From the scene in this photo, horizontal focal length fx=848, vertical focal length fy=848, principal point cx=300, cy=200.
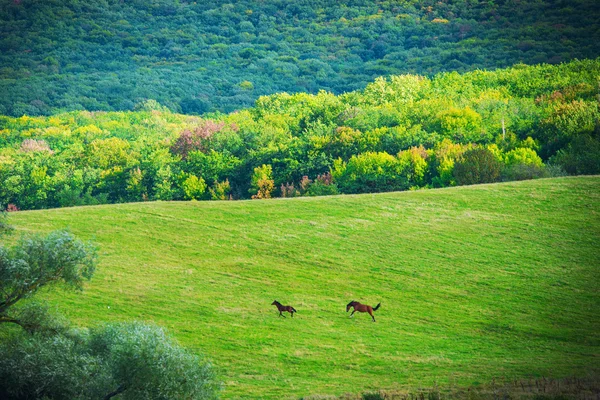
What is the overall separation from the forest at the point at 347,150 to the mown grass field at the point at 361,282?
77.5 ft

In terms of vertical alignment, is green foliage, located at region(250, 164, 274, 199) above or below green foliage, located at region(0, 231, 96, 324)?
below

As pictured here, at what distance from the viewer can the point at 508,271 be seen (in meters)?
49.5

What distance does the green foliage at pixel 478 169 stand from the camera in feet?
261

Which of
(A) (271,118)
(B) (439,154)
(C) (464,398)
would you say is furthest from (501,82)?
(C) (464,398)

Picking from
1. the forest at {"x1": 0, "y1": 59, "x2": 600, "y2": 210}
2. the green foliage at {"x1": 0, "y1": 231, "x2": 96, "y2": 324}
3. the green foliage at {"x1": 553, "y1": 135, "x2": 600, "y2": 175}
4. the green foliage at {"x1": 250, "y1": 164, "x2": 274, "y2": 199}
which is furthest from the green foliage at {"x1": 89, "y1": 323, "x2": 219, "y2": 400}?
the green foliage at {"x1": 250, "y1": 164, "x2": 274, "y2": 199}

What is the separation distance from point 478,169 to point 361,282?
37094 mm

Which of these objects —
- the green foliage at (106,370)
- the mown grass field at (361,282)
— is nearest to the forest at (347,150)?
the mown grass field at (361,282)

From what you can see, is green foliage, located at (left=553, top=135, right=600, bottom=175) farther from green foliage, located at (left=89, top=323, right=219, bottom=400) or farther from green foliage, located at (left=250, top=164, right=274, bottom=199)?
green foliage, located at (left=89, top=323, right=219, bottom=400)

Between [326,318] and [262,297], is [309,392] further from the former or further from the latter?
[262,297]

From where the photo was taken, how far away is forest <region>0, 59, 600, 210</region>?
8594cm

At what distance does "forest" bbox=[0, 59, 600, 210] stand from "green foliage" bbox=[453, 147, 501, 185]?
0.13 metres

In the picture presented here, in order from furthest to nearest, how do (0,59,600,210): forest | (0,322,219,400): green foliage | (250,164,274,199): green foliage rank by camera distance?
(250,164,274,199): green foliage
(0,59,600,210): forest
(0,322,219,400): green foliage

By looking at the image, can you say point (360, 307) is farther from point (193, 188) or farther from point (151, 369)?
point (193, 188)

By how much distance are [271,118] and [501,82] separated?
37.0m
